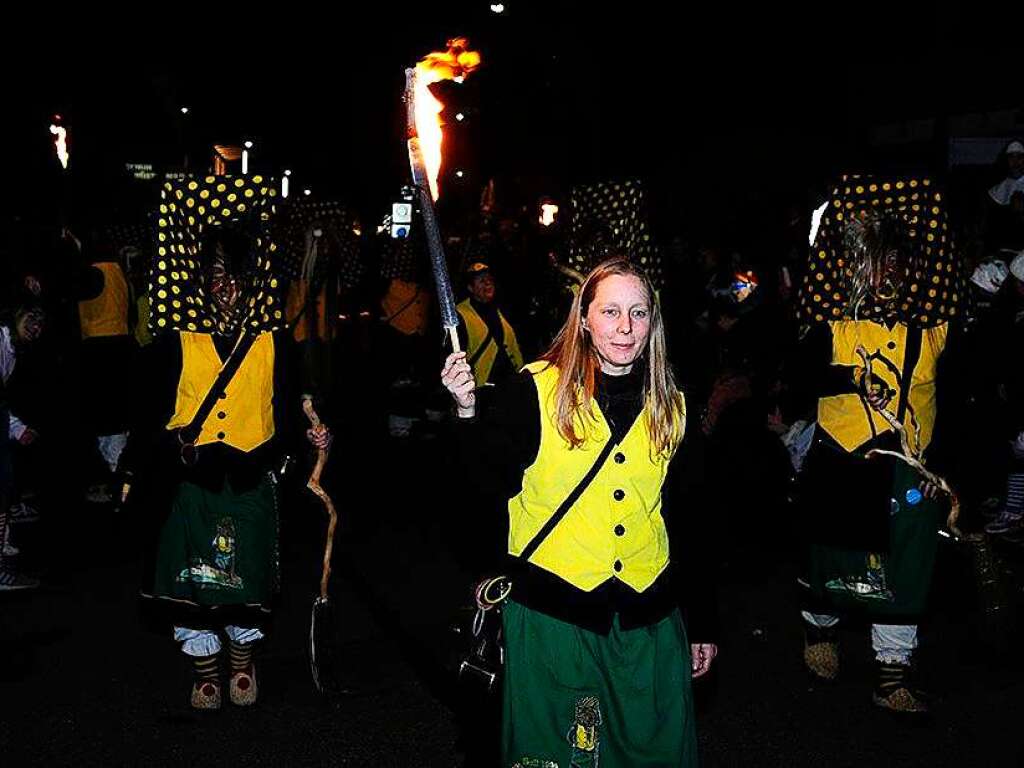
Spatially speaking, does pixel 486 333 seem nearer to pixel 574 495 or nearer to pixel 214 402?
pixel 214 402

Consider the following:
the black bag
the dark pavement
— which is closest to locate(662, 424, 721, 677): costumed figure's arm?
the dark pavement

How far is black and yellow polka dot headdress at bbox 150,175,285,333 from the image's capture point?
17.8 ft

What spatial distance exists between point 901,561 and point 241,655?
3194 millimetres

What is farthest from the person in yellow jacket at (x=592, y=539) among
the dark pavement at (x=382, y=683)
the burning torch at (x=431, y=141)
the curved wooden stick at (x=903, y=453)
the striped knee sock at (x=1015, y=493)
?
the striped knee sock at (x=1015, y=493)

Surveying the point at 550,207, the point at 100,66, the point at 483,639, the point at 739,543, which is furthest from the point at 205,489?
the point at 100,66

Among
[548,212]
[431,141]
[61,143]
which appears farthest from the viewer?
[548,212]

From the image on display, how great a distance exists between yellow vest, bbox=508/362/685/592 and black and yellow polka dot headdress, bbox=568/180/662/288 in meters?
4.57

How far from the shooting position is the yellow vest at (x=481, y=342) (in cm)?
902

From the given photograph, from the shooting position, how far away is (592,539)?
3518 mm

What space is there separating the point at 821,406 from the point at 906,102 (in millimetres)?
9930

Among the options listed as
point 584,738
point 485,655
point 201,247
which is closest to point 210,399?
point 201,247

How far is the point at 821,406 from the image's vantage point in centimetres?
587

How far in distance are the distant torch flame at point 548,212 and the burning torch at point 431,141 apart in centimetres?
1809

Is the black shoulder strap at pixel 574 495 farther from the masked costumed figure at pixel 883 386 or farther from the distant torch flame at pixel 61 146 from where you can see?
the distant torch flame at pixel 61 146
